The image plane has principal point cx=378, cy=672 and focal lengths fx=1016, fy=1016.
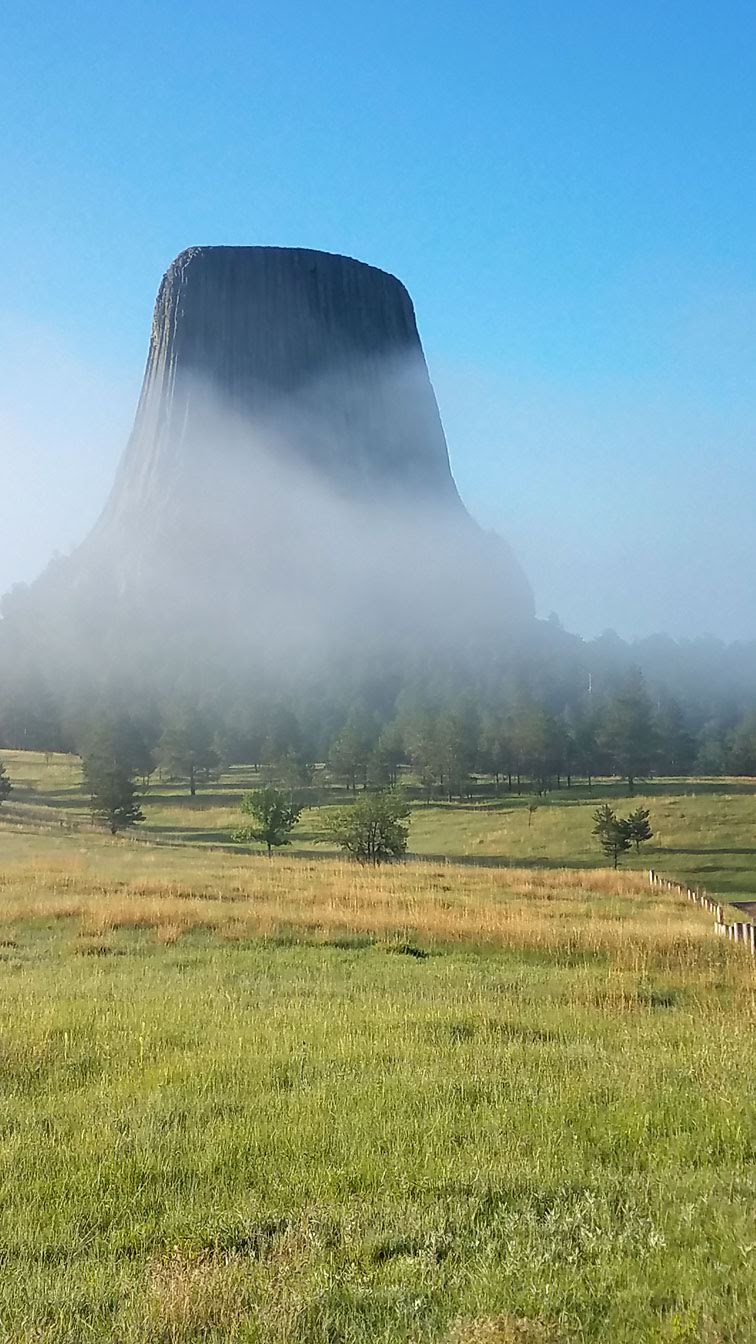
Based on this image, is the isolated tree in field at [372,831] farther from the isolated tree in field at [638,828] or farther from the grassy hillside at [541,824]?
the isolated tree in field at [638,828]

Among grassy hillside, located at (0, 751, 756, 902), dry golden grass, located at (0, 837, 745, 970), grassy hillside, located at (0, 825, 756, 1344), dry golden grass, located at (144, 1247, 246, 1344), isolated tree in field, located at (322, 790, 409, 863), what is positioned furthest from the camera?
grassy hillside, located at (0, 751, 756, 902)

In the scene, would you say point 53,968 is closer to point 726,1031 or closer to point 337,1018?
point 337,1018

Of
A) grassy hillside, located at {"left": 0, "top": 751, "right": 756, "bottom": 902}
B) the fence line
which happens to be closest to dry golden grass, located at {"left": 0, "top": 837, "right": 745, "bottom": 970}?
the fence line

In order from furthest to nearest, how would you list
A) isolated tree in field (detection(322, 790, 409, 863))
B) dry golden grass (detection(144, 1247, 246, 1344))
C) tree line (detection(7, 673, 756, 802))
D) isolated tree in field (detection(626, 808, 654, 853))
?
tree line (detection(7, 673, 756, 802)) → isolated tree in field (detection(626, 808, 654, 853)) → isolated tree in field (detection(322, 790, 409, 863)) → dry golden grass (detection(144, 1247, 246, 1344))

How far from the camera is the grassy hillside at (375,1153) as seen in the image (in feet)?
17.8

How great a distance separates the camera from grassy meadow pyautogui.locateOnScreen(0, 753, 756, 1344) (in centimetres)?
544

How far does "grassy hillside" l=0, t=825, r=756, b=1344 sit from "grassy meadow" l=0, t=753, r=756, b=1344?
2 centimetres

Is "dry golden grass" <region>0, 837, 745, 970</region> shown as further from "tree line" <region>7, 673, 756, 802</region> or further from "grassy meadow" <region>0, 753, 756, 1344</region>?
"tree line" <region>7, 673, 756, 802</region>

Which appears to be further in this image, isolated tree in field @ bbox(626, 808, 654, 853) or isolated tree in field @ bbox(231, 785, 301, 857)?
isolated tree in field @ bbox(231, 785, 301, 857)

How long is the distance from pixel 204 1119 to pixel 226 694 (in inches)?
5419

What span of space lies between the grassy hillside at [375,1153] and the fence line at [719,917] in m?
4.33

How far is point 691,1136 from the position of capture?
784cm

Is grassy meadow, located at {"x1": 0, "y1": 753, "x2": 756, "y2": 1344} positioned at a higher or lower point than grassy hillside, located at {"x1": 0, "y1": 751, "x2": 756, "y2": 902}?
higher

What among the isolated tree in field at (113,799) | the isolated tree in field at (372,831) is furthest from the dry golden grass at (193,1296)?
the isolated tree in field at (113,799)
